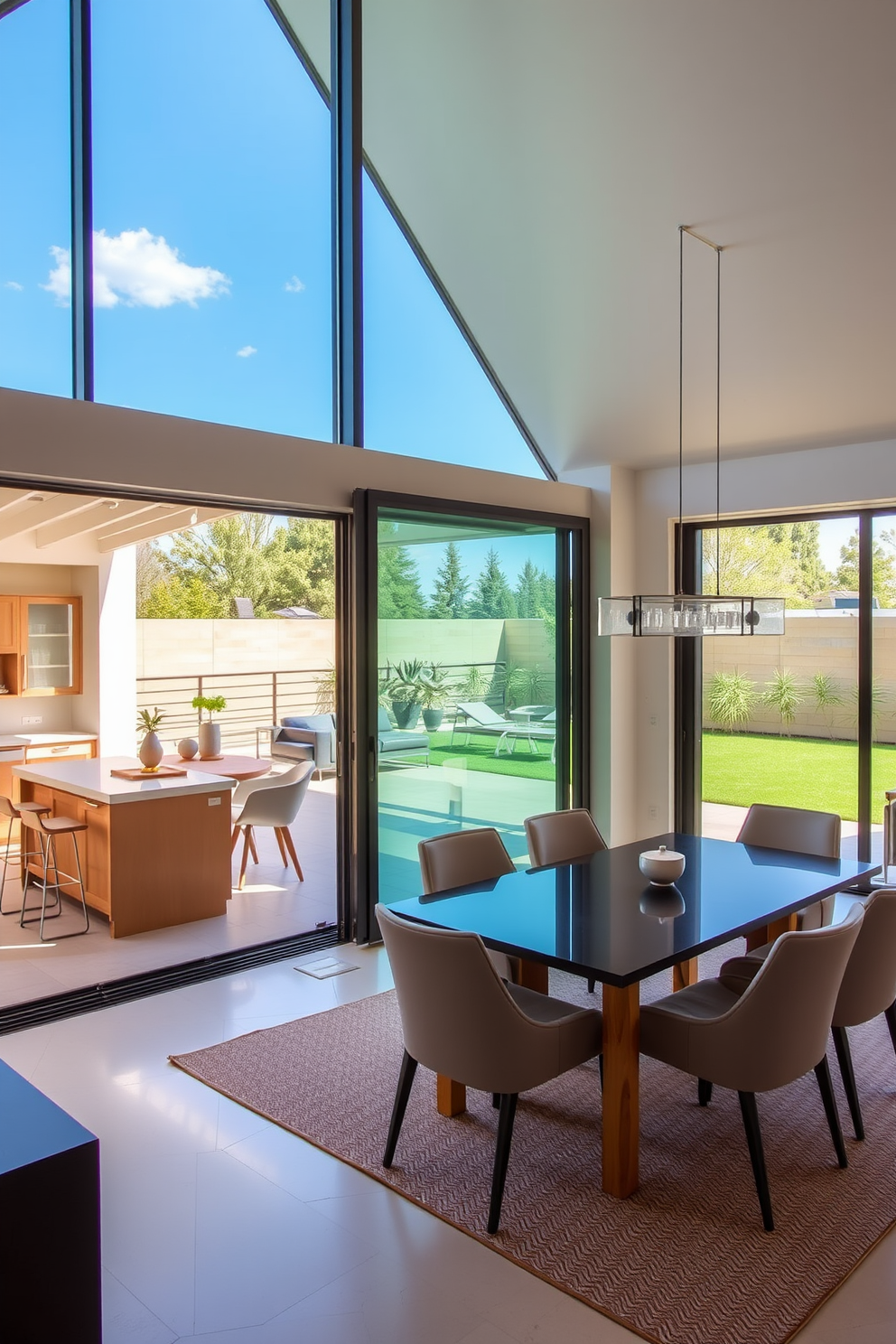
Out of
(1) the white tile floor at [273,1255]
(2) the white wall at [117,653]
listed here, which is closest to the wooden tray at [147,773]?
(1) the white tile floor at [273,1255]

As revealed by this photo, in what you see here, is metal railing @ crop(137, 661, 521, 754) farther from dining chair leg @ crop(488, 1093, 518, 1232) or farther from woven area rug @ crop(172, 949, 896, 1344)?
dining chair leg @ crop(488, 1093, 518, 1232)

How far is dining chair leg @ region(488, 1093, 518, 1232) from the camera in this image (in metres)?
2.66

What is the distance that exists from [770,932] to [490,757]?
224cm

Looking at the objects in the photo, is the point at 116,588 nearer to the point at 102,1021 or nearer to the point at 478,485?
the point at 478,485

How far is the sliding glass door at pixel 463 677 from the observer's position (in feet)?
17.0

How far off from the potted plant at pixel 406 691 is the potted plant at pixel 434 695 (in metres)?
0.04

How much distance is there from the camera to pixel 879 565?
227 inches

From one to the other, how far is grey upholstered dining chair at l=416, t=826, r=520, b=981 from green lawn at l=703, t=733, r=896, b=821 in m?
2.84

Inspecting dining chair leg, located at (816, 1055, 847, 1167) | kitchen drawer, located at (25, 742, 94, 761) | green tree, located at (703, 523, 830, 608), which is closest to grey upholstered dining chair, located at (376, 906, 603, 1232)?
dining chair leg, located at (816, 1055, 847, 1167)

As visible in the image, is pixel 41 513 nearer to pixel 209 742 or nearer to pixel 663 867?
pixel 209 742

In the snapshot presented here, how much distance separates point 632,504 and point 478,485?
4.45 feet

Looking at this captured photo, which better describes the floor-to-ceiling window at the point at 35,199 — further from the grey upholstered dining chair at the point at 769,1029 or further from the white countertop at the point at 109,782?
the grey upholstered dining chair at the point at 769,1029

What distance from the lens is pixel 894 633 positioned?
5715 mm

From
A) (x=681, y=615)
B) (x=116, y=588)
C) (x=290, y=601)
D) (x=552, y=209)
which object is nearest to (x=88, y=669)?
(x=116, y=588)
